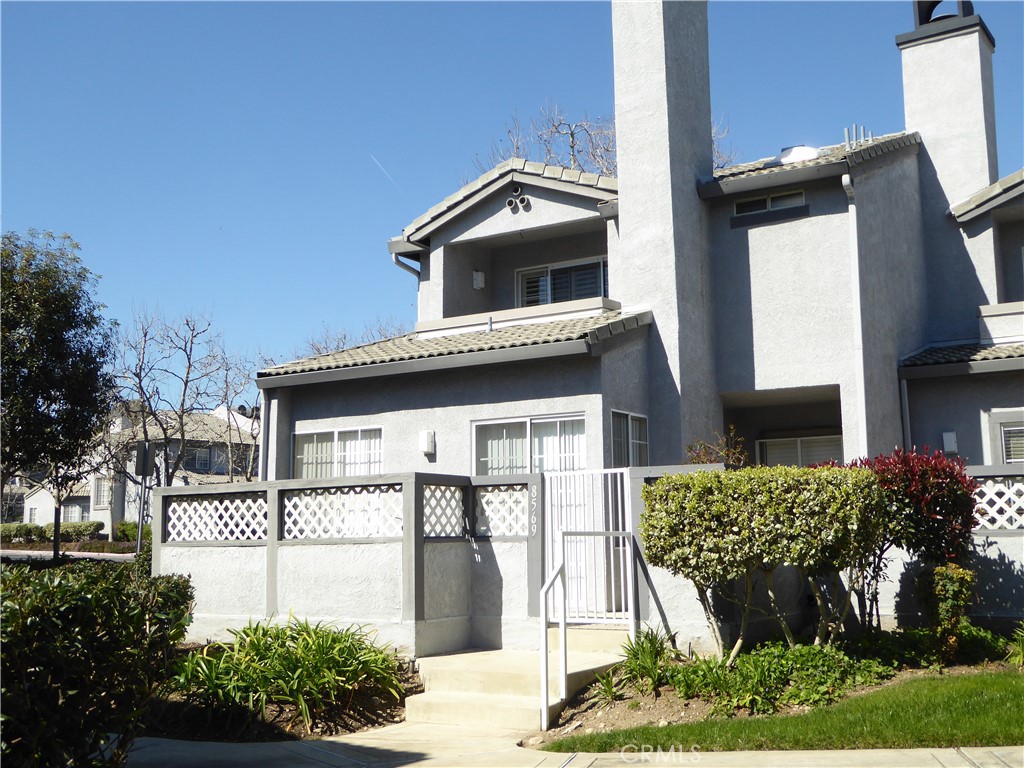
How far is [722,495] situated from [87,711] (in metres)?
5.65

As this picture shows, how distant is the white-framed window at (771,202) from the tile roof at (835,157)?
42 cm

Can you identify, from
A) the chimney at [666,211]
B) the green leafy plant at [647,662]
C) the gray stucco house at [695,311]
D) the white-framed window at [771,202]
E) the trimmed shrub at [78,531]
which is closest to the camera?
the green leafy plant at [647,662]

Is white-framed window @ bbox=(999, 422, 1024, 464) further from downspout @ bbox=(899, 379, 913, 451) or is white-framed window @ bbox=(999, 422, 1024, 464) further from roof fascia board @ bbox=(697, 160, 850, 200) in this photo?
roof fascia board @ bbox=(697, 160, 850, 200)

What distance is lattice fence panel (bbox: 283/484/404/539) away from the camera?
12.0m

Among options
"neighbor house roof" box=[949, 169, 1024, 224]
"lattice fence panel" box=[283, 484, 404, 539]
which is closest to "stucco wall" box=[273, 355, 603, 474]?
"lattice fence panel" box=[283, 484, 404, 539]

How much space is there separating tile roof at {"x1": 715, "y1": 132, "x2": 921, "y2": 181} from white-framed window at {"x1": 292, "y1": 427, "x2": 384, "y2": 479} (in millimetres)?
7010

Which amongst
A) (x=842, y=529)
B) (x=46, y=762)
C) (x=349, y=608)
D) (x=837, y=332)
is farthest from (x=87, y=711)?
(x=837, y=332)

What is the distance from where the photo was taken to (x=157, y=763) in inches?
328

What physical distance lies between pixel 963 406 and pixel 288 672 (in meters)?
11.6

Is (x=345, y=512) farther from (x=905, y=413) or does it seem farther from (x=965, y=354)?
(x=965, y=354)

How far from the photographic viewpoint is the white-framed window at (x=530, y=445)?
1403cm

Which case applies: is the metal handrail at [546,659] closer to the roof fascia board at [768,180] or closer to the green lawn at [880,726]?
the green lawn at [880,726]

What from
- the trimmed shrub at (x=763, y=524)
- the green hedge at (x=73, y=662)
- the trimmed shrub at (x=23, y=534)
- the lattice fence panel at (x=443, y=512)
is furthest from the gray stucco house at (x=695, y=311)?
the trimmed shrub at (x=23, y=534)

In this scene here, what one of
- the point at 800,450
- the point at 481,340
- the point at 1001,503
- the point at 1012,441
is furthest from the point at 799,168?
the point at 1001,503
